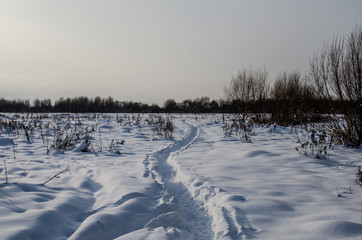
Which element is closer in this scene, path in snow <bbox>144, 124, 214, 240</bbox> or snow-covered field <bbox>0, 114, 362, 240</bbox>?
snow-covered field <bbox>0, 114, 362, 240</bbox>

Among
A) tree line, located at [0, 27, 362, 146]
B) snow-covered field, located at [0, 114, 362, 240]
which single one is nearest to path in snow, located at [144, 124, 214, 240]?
snow-covered field, located at [0, 114, 362, 240]

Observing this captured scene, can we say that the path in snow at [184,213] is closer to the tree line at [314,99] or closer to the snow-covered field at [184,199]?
the snow-covered field at [184,199]

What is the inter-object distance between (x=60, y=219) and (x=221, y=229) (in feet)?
5.01

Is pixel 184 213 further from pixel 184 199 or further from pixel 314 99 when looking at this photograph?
pixel 314 99

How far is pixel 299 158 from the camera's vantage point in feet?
15.4

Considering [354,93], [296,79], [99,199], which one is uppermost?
[296,79]

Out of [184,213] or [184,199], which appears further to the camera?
[184,199]

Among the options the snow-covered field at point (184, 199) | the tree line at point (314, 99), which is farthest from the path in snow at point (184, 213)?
the tree line at point (314, 99)

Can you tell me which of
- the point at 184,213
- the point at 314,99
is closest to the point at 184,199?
the point at 184,213

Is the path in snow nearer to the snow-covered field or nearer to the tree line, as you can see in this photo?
the snow-covered field

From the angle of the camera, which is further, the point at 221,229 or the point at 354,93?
the point at 354,93

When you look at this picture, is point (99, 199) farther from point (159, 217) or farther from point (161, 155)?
point (161, 155)

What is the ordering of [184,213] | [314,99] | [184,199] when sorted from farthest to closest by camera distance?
1. [314,99]
2. [184,199]
3. [184,213]

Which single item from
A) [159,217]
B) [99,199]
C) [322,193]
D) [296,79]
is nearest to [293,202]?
[322,193]
